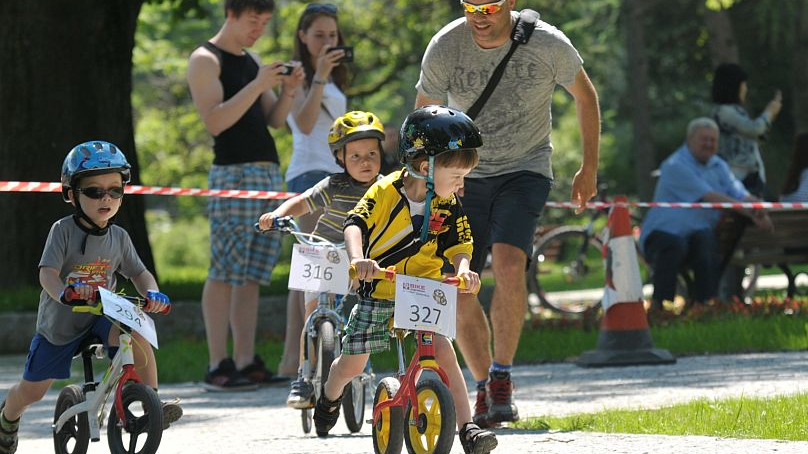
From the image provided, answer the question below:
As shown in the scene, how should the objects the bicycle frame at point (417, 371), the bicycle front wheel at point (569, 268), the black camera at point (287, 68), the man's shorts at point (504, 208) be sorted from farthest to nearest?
the bicycle front wheel at point (569, 268) < the black camera at point (287, 68) < the man's shorts at point (504, 208) < the bicycle frame at point (417, 371)

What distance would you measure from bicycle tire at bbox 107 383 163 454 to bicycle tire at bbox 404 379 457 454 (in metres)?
0.94

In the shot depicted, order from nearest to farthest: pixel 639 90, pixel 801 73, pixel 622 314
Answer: pixel 622 314
pixel 801 73
pixel 639 90

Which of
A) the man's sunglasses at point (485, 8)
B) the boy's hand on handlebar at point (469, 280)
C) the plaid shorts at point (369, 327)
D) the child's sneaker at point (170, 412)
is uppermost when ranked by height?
the man's sunglasses at point (485, 8)

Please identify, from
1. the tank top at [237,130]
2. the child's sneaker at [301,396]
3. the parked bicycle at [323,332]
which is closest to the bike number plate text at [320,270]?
the parked bicycle at [323,332]

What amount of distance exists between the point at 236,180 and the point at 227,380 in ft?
3.95

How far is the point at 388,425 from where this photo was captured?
6223 millimetres

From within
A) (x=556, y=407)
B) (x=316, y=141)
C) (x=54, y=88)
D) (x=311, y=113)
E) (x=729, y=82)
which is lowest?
(x=556, y=407)

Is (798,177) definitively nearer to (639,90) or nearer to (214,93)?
(214,93)

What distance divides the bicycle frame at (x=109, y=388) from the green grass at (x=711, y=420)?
6.27 ft

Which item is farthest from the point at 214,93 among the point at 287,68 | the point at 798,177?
the point at 798,177

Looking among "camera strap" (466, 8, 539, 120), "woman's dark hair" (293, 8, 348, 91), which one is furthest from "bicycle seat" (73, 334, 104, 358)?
"woman's dark hair" (293, 8, 348, 91)

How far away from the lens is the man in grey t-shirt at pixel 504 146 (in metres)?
7.54

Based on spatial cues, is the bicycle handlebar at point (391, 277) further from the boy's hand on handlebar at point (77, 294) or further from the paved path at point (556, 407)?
the boy's hand on handlebar at point (77, 294)

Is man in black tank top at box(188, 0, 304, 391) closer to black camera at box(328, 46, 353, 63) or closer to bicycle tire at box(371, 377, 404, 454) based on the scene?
black camera at box(328, 46, 353, 63)
